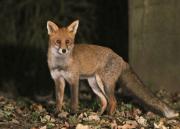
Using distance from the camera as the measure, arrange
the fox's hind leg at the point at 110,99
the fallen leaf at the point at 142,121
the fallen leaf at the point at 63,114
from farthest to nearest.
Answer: the fox's hind leg at the point at 110,99 → the fallen leaf at the point at 63,114 → the fallen leaf at the point at 142,121

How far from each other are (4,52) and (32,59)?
2.56 ft

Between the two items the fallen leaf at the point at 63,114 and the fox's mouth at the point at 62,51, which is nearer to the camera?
the fallen leaf at the point at 63,114

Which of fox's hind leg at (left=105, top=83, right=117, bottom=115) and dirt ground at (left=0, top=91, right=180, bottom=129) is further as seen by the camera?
fox's hind leg at (left=105, top=83, right=117, bottom=115)

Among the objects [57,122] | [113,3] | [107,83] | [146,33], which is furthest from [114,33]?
[57,122]

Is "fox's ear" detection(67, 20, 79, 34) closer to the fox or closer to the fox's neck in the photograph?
the fox

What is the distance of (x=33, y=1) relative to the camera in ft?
42.8

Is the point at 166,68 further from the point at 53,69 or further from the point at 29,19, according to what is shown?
the point at 29,19

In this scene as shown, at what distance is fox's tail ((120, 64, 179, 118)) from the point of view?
7598 millimetres

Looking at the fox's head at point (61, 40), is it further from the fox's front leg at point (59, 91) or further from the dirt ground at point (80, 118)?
the dirt ground at point (80, 118)

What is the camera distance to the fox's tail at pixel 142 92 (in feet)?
24.9

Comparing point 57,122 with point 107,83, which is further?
point 107,83

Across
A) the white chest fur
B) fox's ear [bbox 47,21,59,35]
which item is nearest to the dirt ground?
the white chest fur

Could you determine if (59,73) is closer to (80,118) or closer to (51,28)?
(51,28)

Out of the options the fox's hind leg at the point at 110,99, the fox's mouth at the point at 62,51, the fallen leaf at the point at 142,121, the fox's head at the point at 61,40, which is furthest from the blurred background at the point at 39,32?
the fallen leaf at the point at 142,121
